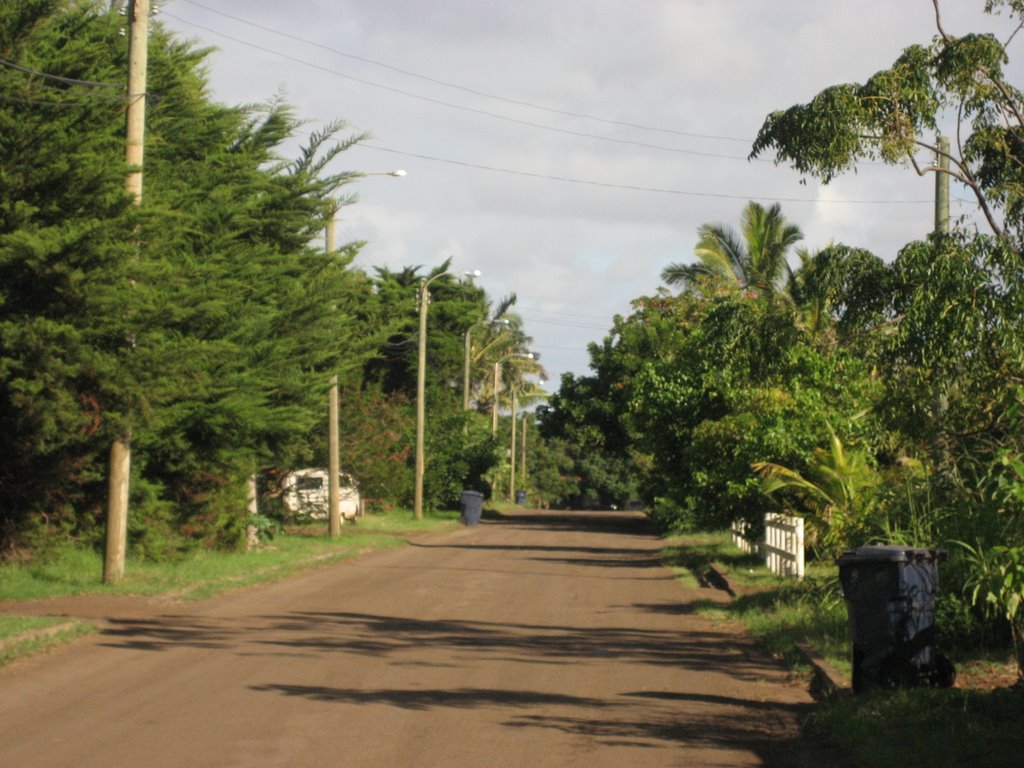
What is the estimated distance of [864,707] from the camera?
27.9 feet

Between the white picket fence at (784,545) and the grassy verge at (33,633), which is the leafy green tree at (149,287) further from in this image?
the white picket fence at (784,545)

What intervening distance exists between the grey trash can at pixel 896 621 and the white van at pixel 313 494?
24.6 metres

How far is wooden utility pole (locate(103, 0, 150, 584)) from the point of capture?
669 inches

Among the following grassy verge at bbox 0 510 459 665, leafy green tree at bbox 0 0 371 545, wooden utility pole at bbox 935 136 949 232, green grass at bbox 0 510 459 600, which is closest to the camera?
grassy verge at bbox 0 510 459 665

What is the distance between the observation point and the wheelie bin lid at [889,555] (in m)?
8.92

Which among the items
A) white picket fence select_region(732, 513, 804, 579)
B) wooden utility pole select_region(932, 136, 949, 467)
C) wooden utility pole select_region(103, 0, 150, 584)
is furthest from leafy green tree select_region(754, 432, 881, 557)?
wooden utility pole select_region(103, 0, 150, 584)

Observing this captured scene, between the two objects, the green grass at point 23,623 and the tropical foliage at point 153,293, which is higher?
the tropical foliage at point 153,293

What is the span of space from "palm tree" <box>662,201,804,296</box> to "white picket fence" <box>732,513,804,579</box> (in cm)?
1650

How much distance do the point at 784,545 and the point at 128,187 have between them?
11472 millimetres

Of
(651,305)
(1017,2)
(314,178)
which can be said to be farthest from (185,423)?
(651,305)

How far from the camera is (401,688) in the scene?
10.1 metres

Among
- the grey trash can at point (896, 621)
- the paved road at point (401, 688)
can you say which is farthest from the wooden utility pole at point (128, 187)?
the grey trash can at point (896, 621)

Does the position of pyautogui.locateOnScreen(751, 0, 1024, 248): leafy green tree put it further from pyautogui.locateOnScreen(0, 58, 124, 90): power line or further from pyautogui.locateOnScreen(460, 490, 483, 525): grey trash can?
pyautogui.locateOnScreen(460, 490, 483, 525): grey trash can

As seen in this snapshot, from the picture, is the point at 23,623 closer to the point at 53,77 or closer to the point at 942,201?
the point at 53,77
